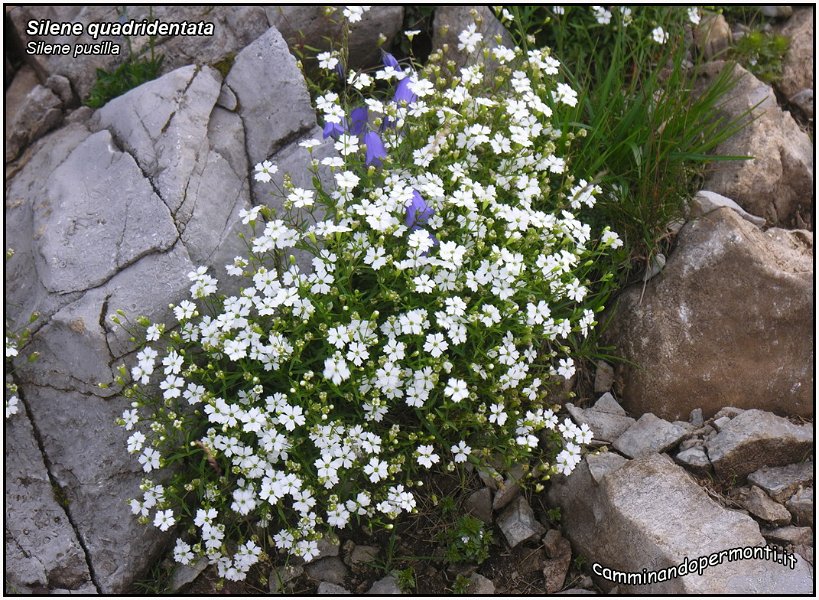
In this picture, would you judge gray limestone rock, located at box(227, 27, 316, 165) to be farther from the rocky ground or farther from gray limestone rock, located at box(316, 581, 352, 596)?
gray limestone rock, located at box(316, 581, 352, 596)

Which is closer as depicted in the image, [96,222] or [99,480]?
[99,480]

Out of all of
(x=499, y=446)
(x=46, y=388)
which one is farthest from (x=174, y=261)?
(x=499, y=446)

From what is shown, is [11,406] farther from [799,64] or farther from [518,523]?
[799,64]

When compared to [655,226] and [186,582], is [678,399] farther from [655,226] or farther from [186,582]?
[186,582]

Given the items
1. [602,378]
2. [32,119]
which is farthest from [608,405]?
[32,119]

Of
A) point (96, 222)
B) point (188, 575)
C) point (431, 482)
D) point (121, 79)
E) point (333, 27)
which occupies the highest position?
point (333, 27)

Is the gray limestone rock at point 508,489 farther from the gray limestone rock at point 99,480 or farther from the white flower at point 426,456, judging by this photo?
the gray limestone rock at point 99,480
